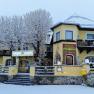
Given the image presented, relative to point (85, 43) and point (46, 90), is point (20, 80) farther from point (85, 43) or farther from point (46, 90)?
point (85, 43)

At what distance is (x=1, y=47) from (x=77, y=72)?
21415mm

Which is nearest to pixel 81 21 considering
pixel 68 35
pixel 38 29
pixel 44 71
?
pixel 68 35

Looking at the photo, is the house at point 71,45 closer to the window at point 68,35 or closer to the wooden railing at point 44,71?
the window at point 68,35

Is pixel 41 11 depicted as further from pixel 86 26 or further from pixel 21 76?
pixel 21 76

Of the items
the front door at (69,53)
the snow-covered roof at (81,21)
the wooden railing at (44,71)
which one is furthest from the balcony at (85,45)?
the wooden railing at (44,71)

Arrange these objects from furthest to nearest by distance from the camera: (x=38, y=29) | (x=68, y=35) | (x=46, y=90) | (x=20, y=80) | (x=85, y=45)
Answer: (x=38, y=29)
(x=85, y=45)
(x=68, y=35)
(x=20, y=80)
(x=46, y=90)

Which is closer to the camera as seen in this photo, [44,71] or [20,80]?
[20,80]

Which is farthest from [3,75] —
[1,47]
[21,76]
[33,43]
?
[1,47]

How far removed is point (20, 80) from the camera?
102ft

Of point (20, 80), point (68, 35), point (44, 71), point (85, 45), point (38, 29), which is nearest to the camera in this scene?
point (20, 80)

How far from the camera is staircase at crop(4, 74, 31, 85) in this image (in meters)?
30.3

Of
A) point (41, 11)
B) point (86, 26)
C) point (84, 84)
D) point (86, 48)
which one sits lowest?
point (84, 84)

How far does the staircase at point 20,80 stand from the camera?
30.3 m

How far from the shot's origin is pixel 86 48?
38000 millimetres
